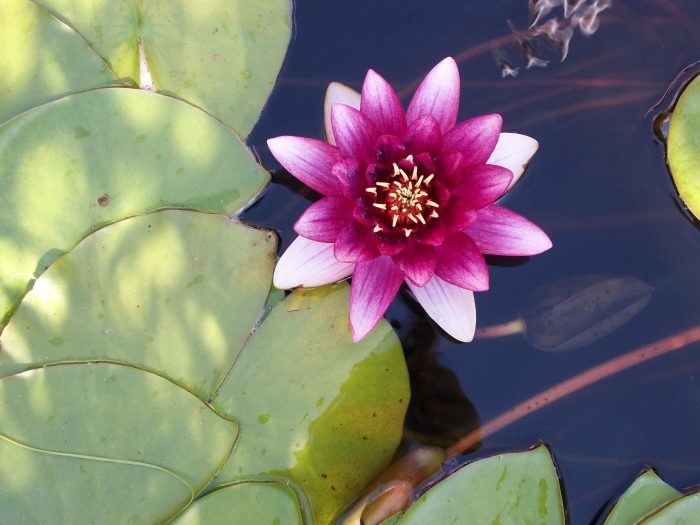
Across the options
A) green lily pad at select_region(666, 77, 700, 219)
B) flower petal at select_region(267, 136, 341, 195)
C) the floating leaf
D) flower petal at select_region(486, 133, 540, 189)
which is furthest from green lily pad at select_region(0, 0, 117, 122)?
green lily pad at select_region(666, 77, 700, 219)

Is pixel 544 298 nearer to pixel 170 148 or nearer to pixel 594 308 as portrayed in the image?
pixel 594 308

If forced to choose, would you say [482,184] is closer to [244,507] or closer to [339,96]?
[339,96]

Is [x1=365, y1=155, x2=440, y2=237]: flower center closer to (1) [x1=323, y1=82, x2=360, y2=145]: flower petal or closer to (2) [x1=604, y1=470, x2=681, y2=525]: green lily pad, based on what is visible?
(1) [x1=323, y1=82, x2=360, y2=145]: flower petal

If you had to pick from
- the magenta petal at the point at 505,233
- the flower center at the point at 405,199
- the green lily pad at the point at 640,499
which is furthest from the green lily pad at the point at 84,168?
the green lily pad at the point at 640,499

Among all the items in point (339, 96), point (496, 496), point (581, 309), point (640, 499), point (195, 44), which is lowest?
point (640, 499)

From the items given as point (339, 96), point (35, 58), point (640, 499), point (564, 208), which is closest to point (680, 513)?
point (640, 499)

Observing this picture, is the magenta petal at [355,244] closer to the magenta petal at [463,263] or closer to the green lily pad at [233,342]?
the magenta petal at [463,263]
